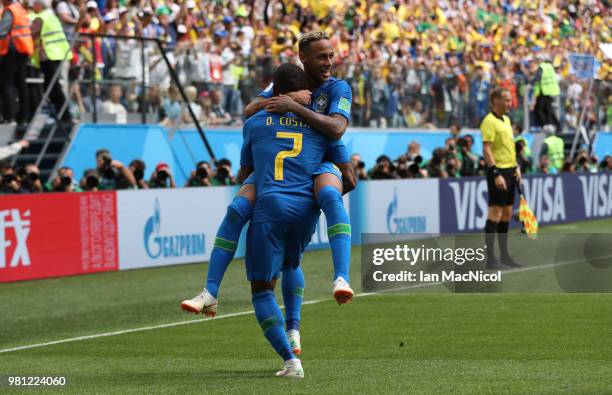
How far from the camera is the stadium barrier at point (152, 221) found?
1770 centimetres

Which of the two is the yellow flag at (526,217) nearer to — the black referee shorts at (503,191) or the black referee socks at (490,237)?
the black referee shorts at (503,191)

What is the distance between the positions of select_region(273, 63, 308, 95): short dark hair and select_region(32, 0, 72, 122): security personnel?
12.7 meters

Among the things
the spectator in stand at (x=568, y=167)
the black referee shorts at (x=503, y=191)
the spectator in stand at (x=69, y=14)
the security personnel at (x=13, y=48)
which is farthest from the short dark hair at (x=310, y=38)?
the spectator in stand at (x=568, y=167)

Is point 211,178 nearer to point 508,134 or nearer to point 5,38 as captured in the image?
point 5,38

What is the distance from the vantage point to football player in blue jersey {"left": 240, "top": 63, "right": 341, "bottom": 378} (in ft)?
28.3

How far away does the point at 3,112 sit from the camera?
2092 cm

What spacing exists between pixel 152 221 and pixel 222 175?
2663 mm

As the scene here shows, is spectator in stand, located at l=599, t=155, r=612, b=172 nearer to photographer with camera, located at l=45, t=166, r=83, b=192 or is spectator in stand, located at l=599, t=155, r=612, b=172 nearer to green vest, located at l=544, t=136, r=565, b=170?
green vest, located at l=544, t=136, r=565, b=170

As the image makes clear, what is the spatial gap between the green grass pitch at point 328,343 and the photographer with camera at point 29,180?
2359 mm

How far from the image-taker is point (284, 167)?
28.5 ft

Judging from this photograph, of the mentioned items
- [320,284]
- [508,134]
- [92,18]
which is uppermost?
[92,18]

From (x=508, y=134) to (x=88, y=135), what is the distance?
8024mm

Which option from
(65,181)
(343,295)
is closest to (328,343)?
(343,295)

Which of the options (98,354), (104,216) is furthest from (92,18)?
(98,354)
